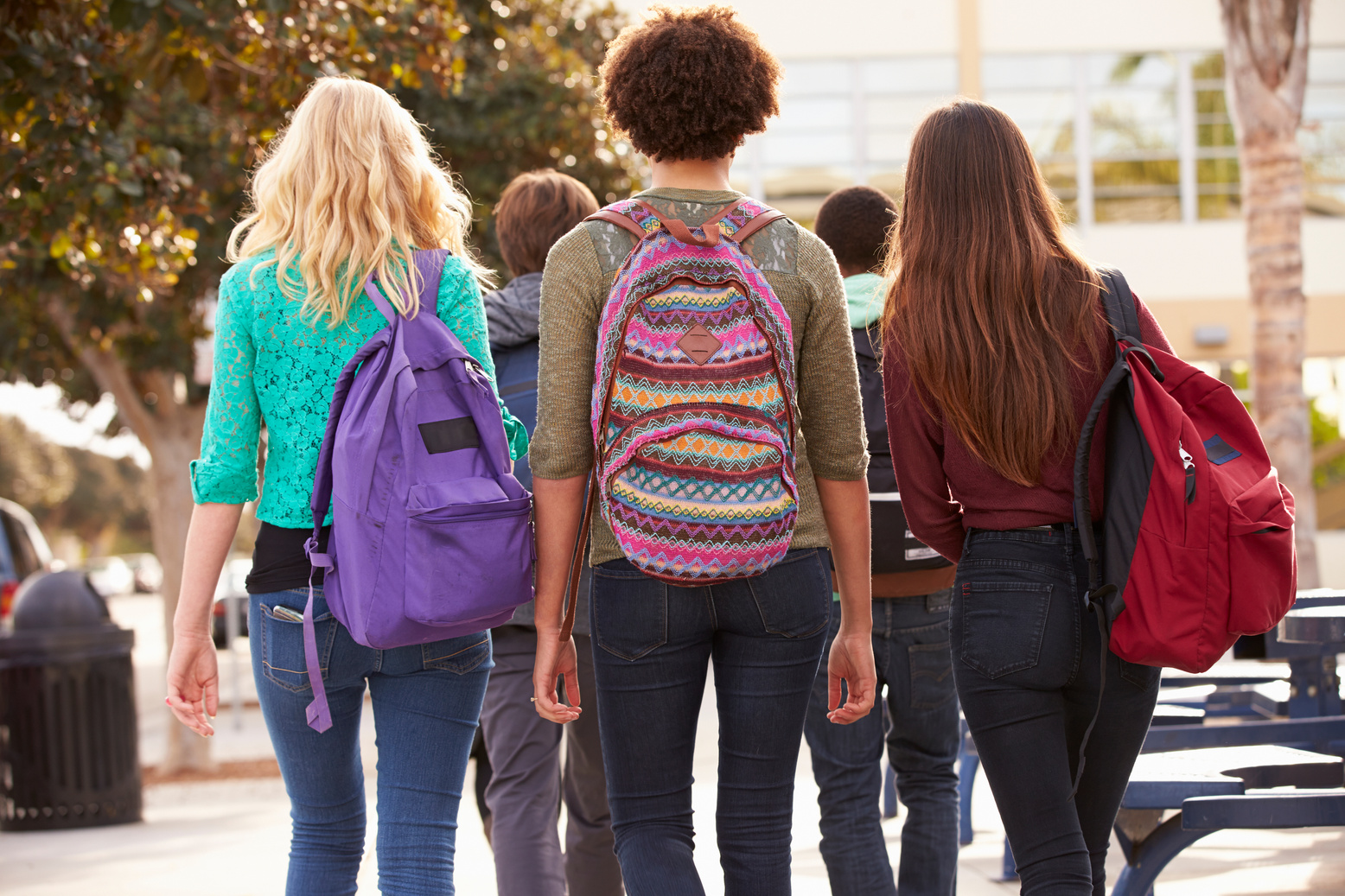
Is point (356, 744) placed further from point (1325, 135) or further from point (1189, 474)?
point (1325, 135)

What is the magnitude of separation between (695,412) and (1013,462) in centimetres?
68

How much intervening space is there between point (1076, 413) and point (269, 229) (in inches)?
64.1

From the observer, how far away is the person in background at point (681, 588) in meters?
2.35

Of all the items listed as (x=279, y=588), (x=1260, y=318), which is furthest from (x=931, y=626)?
(x=1260, y=318)

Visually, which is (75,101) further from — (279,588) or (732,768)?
(732,768)

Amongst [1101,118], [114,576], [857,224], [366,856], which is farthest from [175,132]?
[114,576]

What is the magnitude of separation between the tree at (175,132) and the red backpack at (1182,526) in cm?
221

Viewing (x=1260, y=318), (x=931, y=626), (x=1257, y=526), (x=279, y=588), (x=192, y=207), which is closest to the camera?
(x=1257, y=526)

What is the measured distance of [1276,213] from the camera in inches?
370

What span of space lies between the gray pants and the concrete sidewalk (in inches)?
59.7

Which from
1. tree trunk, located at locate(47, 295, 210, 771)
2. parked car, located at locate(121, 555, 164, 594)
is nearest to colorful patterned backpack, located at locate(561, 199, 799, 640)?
tree trunk, located at locate(47, 295, 210, 771)

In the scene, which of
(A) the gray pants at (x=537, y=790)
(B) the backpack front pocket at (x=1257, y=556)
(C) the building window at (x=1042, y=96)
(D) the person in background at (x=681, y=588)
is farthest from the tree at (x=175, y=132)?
(C) the building window at (x=1042, y=96)

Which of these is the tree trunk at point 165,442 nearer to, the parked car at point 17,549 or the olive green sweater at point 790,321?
the parked car at point 17,549

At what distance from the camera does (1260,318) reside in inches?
368
